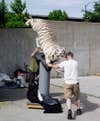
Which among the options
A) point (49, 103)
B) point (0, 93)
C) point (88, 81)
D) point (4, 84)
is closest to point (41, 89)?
point (49, 103)

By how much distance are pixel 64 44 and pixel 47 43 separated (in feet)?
27.3

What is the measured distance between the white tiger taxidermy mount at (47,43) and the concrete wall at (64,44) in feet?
20.5

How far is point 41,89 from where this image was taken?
41.9ft

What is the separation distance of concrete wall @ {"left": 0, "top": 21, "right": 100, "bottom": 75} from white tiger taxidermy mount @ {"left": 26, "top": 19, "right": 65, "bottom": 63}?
626cm

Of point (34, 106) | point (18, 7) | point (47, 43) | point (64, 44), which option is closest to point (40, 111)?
point (34, 106)

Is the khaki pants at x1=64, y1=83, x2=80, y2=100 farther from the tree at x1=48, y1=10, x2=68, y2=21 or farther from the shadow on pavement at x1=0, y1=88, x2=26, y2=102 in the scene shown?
the tree at x1=48, y1=10, x2=68, y2=21

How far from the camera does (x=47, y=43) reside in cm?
1241

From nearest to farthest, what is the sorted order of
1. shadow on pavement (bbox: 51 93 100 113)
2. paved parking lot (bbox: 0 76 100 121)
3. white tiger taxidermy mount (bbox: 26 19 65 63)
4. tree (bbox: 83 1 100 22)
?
1. paved parking lot (bbox: 0 76 100 121)
2. white tiger taxidermy mount (bbox: 26 19 65 63)
3. shadow on pavement (bbox: 51 93 100 113)
4. tree (bbox: 83 1 100 22)

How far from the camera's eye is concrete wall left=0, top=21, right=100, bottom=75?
19.2 m

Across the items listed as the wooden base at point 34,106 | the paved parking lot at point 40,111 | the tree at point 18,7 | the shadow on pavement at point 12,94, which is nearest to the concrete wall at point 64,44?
the paved parking lot at point 40,111

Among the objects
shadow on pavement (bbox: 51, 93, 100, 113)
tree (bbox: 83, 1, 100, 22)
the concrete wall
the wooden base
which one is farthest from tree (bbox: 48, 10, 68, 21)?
the wooden base

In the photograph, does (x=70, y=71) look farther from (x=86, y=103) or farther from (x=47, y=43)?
(x=86, y=103)

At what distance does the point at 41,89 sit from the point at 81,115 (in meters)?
1.66

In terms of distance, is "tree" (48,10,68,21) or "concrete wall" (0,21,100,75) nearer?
"concrete wall" (0,21,100,75)
